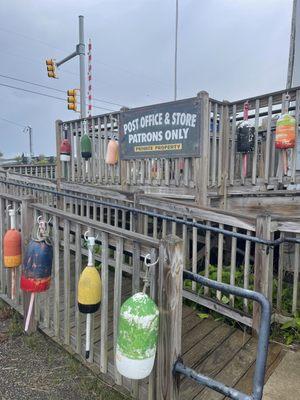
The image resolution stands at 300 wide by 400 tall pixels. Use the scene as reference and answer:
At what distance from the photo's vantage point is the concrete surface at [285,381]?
200cm

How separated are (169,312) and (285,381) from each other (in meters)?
1.25

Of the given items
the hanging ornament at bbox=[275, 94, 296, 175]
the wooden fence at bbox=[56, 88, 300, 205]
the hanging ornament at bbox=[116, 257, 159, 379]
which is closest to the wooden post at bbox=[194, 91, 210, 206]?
the wooden fence at bbox=[56, 88, 300, 205]

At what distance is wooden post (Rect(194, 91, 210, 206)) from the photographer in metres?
3.54

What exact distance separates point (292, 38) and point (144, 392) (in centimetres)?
709

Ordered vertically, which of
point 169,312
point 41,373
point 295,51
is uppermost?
point 295,51

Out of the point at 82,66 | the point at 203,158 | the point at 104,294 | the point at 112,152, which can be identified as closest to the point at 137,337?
the point at 104,294

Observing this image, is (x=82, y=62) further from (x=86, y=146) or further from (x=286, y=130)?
(x=286, y=130)

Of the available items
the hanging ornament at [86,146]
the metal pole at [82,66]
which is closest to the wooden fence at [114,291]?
the hanging ornament at [86,146]

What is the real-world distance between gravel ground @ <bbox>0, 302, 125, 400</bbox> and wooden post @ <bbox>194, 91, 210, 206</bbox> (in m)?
2.24

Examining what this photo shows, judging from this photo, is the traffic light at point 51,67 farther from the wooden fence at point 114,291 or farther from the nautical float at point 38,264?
the nautical float at point 38,264

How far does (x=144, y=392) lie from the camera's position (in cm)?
186

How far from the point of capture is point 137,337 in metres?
1.43

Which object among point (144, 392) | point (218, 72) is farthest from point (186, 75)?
point (144, 392)

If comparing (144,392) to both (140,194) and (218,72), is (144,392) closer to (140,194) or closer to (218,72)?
(140,194)
